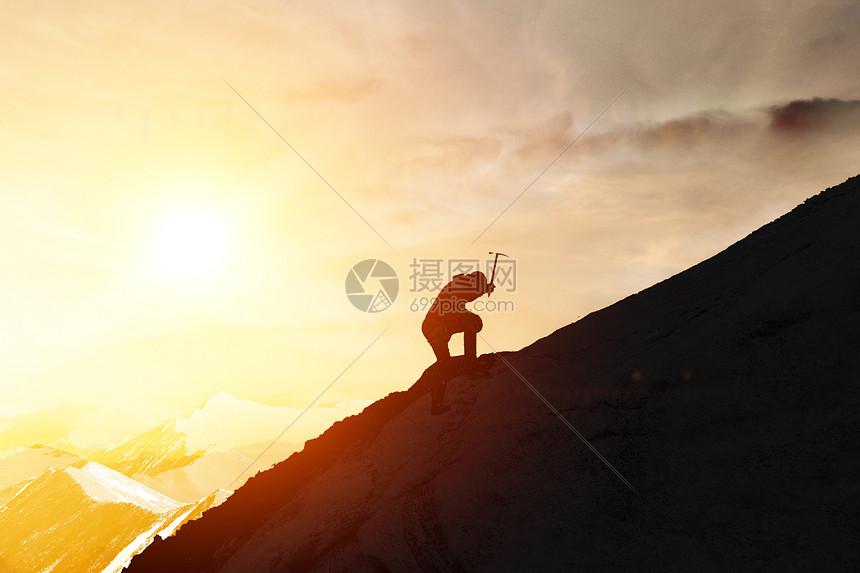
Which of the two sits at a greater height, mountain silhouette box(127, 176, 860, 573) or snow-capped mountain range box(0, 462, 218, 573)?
snow-capped mountain range box(0, 462, 218, 573)

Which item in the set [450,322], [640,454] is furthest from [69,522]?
[640,454]

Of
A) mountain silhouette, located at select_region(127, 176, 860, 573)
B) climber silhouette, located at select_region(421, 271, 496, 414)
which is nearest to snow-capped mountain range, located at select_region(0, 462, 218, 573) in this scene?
mountain silhouette, located at select_region(127, 176, 860, 573)

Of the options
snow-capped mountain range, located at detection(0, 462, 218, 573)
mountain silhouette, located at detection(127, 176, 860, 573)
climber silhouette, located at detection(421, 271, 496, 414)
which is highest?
snow-capped mountain range, located at detection(0, 462, 218, 573)

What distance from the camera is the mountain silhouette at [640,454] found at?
5.94 metres

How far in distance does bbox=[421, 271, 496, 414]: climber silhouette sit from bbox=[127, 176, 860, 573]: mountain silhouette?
23.5 inches

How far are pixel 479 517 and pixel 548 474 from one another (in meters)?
1.28

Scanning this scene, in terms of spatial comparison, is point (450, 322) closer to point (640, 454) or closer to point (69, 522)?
point (640, 454)

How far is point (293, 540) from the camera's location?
10.3 metres

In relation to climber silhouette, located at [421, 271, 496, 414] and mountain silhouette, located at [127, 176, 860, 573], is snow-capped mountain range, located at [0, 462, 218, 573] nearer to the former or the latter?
mountain silhouette, located at [127, 176, 860, 573]

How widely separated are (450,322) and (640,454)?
545 centimetres

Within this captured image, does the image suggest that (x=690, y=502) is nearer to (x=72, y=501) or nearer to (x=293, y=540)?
(x=293, y=540)

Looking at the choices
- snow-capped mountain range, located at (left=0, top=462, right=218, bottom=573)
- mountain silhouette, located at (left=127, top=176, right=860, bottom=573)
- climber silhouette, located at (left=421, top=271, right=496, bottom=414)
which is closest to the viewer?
mountain silhouette, located at (left=127, top=176, right=860, bottom=573)

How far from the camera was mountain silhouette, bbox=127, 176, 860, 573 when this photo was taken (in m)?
5.94

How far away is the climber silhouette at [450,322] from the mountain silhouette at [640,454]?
23.5 inches
